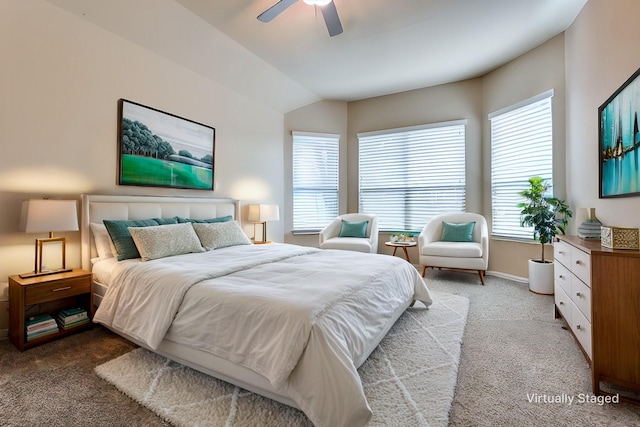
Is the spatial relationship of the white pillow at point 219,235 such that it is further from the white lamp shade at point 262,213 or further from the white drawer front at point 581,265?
the white drawer front at point 581,265

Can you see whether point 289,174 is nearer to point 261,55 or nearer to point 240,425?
point 261,55

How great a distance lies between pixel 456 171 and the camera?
4895 millimetres

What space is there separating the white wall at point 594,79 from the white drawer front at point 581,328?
0.75 m

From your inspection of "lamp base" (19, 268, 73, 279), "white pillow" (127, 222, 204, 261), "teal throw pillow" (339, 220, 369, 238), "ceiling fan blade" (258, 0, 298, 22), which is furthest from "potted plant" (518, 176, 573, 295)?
"lamp base" (19, 268, 73, 279)

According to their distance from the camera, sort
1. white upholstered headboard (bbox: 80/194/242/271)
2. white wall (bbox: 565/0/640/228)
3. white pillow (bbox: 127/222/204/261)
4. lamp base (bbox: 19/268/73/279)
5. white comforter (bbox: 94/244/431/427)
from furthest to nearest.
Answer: white upholstered headboard (bbox: 80/194/242/271), white pillow (bbox: 127/222/204/261), lamp base (bbox: 19/268/73/279), white wall (bbox: 565/0/640/228), white comforter (bbox: 94/244/431/427)

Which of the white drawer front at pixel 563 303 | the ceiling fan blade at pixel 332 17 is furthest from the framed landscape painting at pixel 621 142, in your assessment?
the ceiling fan blade at pixel 332 17

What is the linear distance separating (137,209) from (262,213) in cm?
166

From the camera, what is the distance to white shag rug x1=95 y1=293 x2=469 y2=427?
4.87ft

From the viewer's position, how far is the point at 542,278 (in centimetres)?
349

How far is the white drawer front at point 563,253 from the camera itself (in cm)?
232

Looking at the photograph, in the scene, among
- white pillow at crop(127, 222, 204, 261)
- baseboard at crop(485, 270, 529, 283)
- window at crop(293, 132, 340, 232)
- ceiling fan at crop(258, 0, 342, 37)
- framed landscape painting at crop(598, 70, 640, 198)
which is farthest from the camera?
window at crop(293, 132, 340, 232)

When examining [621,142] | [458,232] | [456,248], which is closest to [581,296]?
[621,142]

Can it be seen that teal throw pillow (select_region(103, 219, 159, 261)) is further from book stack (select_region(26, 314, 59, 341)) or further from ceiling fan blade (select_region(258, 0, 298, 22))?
ceiling fan blade (select_region(258, 0, 298, 22))

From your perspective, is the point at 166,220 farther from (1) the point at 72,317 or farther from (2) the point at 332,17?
(2) the point at 332,17
